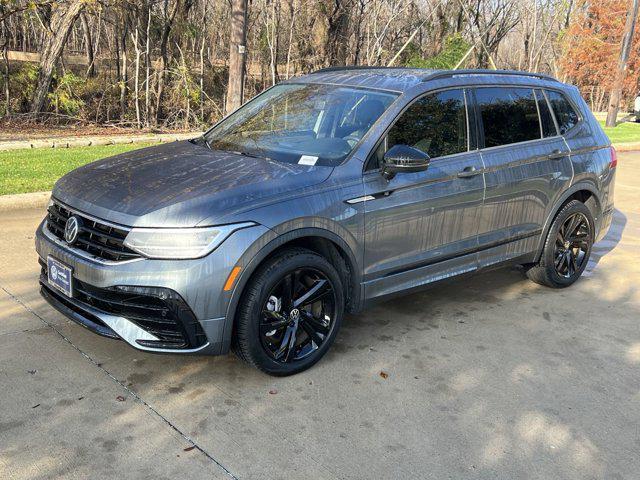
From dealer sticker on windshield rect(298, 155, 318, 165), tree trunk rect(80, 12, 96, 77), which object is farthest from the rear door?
tree trunk rect(80, 12, 96, 77)

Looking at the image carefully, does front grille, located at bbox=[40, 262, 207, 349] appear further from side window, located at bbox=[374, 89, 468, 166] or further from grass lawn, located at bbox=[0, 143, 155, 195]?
grass lawn, located at bbox=[0, 143, 155, 195]

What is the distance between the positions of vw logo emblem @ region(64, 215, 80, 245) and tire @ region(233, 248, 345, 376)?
101 cm

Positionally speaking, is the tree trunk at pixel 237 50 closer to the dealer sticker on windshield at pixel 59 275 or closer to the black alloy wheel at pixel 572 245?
the black alloy wheel at pixel 572 245

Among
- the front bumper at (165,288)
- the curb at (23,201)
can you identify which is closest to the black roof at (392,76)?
the front bumper at (165,288)

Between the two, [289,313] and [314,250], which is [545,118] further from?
[289,313]

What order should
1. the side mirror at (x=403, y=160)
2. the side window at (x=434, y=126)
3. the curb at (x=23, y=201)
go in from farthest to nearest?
1. the curb at (x=23, y=201)
2. the side window at (x=434, y=126)
3. the side mirror at (x=403, y=160)

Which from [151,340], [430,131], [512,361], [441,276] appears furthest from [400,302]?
[151,340]

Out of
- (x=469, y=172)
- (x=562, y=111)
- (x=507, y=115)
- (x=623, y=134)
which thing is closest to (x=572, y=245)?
(x=562, y=111)

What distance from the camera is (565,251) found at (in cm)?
568

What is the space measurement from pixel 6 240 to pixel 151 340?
3.50 meters

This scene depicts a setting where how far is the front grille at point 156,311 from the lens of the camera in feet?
10.8

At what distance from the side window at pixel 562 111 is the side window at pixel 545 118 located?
9 centimetres

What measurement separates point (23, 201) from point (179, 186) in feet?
14.8

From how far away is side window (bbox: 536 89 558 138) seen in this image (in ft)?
17.5
